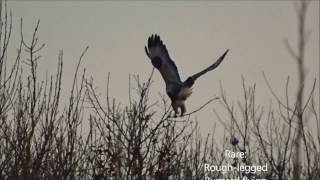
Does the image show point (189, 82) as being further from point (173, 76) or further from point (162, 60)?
point (162, 60)

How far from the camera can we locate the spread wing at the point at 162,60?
663cm

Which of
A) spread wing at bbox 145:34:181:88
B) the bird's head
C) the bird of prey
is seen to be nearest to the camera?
the bird of prey

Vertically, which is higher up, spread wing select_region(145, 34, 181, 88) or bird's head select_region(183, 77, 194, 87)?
spread wing select_region(145, 34, 181, 88)

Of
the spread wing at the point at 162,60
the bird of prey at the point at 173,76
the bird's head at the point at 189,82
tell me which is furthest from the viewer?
the spread wing at the point at 162,60

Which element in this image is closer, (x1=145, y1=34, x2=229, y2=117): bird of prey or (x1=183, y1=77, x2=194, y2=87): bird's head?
(x1=145, y1=34, x2=229, y2=117): bird of prey

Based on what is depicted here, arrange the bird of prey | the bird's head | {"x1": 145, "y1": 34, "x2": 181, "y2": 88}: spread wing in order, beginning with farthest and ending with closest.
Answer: {"x1": 145, "y1": 34, "x2": 181, "y2": 88}: spread wing < the bird's head < the bird of prey

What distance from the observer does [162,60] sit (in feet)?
22.5

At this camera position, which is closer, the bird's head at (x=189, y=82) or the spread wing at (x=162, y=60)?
the bird's head at (x=189, y=82)

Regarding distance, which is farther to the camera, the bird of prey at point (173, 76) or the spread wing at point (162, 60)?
the spread wing at point (162, 60)

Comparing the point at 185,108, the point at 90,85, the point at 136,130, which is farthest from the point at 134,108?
the point at 185,108

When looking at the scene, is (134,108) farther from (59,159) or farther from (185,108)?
(185,108)

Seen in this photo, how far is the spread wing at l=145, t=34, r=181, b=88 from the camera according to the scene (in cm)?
663

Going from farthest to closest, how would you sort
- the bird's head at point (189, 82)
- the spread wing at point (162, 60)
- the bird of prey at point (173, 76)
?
the spread wing at point (162, 60) < the bird's head at point (189, 82) < the bird of prey at point (173, 76)

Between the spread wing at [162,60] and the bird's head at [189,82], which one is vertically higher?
the spread wing at [162,60]
